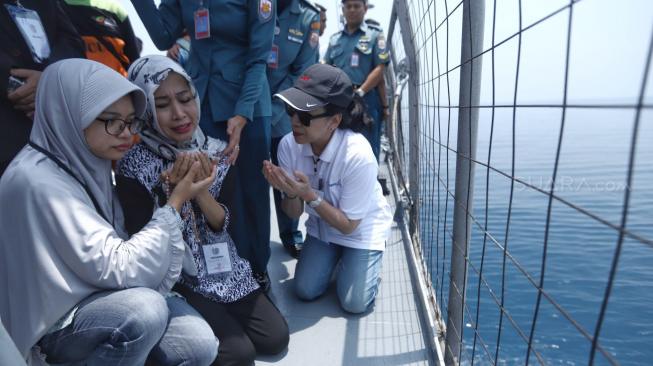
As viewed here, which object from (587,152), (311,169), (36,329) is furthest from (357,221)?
(587,152)

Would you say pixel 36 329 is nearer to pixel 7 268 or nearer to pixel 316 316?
pixel 7 268

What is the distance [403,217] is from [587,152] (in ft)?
Result: 5.32

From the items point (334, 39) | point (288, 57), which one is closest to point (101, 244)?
point (288, 57)

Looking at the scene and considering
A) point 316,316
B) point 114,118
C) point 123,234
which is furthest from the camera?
point 316,316

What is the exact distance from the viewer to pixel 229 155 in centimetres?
158

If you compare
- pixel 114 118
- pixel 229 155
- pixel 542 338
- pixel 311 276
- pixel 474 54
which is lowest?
pixel 542 338

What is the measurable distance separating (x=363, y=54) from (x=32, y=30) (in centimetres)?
245

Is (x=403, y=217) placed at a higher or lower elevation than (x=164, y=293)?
lower

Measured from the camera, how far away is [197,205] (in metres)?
1.48

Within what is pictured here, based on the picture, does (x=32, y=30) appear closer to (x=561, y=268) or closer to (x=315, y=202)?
(x=315, y=202)

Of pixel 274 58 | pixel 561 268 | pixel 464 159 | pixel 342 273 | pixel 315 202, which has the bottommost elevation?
pixel 561 268

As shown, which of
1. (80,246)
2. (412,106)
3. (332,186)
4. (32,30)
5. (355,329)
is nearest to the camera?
(80,246)

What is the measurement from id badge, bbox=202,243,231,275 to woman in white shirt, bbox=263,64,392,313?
320 millimetres

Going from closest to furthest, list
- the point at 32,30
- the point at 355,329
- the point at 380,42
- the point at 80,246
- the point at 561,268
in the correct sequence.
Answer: the point at 80,246, the point at 32,30, the point at 355,329, the point at 561,268, the point at 380,42
